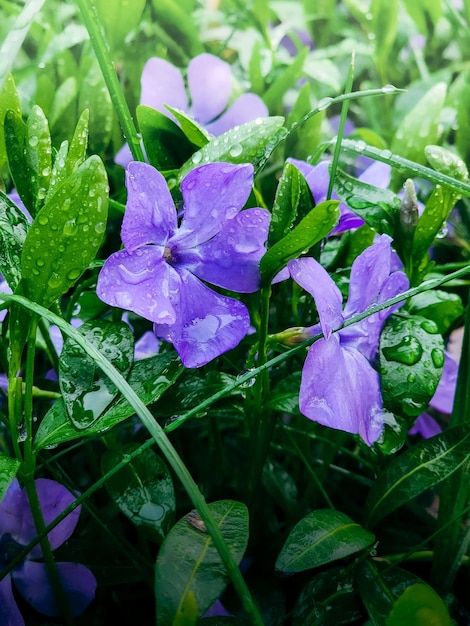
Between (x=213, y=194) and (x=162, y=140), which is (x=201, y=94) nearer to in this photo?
(x=162, y=140)

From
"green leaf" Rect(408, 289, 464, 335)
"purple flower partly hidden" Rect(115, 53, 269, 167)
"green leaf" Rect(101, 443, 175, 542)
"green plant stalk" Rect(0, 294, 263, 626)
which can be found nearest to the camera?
"green plant stalk" Rect(0, 294, 263, 626)

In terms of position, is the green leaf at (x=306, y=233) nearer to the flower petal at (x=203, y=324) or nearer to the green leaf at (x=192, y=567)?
the flower petal at (x=203, y=324)

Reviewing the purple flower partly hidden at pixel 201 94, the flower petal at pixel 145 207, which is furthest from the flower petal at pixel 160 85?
the flower petal at pixel 145 207

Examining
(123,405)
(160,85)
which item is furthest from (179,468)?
(160,85)

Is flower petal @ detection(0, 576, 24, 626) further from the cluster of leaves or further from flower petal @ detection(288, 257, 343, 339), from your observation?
flower petal @ detection(288, 257, 343, 339)

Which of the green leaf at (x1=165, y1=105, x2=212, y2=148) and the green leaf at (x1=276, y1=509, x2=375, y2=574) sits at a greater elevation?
the green leaf at (x1=165, y1=105, x2=212, y2=148)

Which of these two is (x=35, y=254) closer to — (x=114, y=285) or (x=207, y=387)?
(x=114, y=285)

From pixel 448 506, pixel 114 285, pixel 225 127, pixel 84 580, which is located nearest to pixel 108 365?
pixel 114 285

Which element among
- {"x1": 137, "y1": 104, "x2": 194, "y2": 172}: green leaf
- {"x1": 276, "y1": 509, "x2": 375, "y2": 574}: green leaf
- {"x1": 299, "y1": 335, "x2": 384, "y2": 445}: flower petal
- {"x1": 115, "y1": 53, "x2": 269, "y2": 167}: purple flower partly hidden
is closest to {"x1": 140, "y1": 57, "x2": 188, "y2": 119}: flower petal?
{"x1": 115, "y1": 53, "x2": 269, "y2": 167}: purple flower partly hidden
